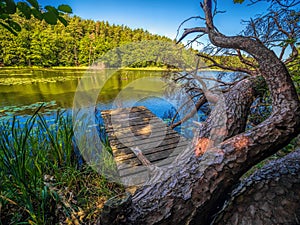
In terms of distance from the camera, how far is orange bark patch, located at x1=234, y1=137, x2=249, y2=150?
0.83 metres

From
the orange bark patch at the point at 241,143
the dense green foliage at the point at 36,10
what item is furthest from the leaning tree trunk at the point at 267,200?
the dense green foliage at the point at 36,10

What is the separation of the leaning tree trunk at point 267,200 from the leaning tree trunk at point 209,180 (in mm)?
63

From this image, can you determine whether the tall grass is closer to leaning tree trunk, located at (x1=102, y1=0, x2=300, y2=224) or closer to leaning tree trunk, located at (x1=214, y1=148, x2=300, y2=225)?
leaning tree trunk, located at (x1=102, y1=0, x2=300, y2=224)

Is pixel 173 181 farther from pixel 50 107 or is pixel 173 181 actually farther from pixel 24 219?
pixel 50 107

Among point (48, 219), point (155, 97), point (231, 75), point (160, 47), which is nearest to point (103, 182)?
point (48, 219)

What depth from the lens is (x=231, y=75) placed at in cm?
302

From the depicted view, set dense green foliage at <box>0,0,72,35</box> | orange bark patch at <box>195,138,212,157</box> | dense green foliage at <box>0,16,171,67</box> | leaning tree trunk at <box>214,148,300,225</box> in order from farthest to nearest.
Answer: dense green foliage at <box>0,16,171,67</box>
orange bark patch at <box>195,138,212,157</box>
leaning tree trunk at <box>214,148,300,225</box>
dense green foliage at <box>0,0,72,35</box>

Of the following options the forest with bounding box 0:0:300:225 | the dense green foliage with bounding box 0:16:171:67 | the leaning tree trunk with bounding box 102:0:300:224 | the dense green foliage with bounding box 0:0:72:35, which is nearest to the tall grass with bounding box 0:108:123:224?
the forest with bounding box 0:0:300:225

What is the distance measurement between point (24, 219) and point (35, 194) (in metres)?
0.22

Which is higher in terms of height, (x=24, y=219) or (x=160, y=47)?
(x=160, y=47)

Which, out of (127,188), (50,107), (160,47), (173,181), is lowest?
(50,107)

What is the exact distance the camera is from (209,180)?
0.76 m

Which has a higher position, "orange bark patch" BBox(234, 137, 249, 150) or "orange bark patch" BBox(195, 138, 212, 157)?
"orange bark patch" BBox(234, 137, 249, 150)

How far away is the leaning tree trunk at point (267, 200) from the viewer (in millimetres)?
683
